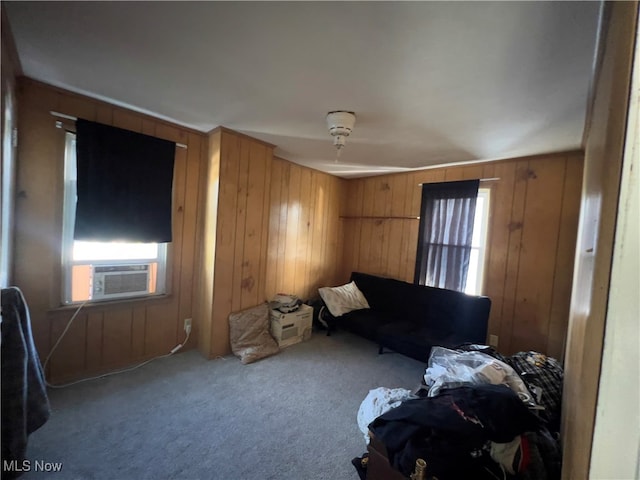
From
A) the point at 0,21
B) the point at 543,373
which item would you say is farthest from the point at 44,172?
the point at 543,373

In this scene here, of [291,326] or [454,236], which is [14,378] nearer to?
[291,326]

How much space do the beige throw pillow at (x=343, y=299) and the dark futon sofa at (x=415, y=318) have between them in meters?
0.09

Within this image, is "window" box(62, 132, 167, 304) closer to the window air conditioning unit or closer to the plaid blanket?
the window air conditioning unit

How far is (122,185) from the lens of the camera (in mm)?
2268

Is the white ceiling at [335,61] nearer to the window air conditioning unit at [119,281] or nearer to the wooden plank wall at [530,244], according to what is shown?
the wooden plank wall at [530,244]

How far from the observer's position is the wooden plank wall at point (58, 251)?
1.90 metres

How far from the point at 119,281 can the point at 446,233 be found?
3.49m

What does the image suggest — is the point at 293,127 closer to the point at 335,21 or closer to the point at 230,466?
the point at 335,21

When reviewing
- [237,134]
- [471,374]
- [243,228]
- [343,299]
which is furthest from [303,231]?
[471,374]

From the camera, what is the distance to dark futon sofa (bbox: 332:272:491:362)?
272cm

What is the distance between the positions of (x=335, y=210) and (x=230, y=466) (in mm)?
3521

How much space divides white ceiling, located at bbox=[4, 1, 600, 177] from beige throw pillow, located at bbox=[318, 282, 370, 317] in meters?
2.13

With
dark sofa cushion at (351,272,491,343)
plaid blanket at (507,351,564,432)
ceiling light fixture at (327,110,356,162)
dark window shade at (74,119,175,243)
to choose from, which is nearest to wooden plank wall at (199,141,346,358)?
dark window shade at (74,119,175,243)

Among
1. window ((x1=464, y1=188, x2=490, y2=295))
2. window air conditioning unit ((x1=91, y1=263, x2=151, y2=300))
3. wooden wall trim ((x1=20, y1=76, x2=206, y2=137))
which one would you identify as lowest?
window air conditioning unit ((x1=91, y1=263, x2=151, y2=300))
